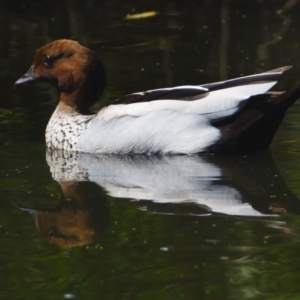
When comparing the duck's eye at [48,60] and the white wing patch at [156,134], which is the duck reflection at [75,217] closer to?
the white wing patch at [156,134]

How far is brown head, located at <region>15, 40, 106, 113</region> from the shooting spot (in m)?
8.82

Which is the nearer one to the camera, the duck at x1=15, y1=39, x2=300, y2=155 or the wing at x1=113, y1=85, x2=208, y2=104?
the duck at x1=15, y1=39, x2=300, y2=155

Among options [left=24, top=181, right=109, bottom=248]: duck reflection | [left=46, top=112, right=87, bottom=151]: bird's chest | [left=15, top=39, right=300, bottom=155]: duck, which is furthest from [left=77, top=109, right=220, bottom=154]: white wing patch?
[left=24, top=181, right=109, bottom=248]: duck reflection

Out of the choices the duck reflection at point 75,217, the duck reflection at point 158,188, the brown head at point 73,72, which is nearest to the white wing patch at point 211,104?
the duck reflection at point 158,188

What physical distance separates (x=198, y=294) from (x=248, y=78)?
327cm

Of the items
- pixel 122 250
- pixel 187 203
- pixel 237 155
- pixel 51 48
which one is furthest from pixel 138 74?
pixel 122 250

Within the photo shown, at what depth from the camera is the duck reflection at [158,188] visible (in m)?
6.43

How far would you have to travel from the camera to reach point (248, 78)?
26.0 feet

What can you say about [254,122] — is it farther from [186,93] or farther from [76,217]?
[76,217]

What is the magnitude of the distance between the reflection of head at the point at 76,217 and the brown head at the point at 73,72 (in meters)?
1.65

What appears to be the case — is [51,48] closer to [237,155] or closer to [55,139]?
[55,139]

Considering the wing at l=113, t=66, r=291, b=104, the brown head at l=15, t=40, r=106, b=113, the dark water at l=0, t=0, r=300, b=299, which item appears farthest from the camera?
the brown head at l=15, t=40, r=106, b=113

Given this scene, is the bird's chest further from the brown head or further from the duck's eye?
the duck's eye

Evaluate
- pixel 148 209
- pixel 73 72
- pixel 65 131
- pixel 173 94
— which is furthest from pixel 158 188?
pixel 73 72
